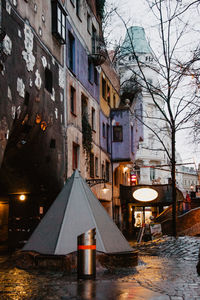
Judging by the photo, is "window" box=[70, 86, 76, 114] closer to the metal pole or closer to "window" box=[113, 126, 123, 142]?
"window" box=[113, 126, 123, 142]

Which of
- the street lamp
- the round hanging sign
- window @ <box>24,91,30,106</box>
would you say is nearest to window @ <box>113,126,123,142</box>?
the street lamp

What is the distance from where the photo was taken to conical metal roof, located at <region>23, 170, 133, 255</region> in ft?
35.6

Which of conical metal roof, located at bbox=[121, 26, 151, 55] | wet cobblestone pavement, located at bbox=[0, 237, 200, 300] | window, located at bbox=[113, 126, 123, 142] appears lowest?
wet cobblestone pavement, located at bbox=[0, 237, 200, 300]

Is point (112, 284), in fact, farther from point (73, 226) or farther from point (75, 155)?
point (75, 155)

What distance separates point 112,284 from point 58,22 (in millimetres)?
14550

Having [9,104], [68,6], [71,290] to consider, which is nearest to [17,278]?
[71,290]

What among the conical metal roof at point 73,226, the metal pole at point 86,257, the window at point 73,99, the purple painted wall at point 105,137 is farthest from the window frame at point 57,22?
the metal pole at point 86,257

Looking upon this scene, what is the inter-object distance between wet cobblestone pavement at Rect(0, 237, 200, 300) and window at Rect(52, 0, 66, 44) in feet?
38.4

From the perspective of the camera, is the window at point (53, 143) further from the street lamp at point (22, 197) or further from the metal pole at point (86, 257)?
the metal pole at point (86, 257)

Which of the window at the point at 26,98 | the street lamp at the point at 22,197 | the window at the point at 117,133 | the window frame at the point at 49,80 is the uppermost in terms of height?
the window frame at the point at 49,80

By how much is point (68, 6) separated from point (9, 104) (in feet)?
35.3

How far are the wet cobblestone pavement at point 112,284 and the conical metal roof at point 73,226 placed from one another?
0.77 m

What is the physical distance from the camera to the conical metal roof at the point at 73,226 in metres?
10.8

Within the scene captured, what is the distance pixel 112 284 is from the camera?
25.9ft
